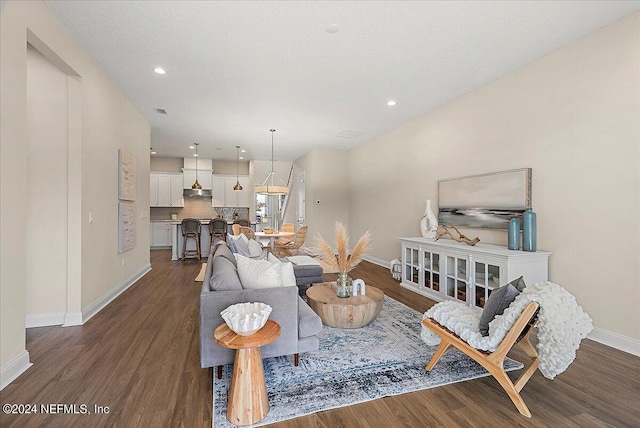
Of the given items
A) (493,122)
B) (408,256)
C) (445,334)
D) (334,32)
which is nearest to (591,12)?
(493,122)

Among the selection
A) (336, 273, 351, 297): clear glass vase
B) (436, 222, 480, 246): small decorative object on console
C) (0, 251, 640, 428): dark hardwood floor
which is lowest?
(0, 251, 640, 428): dark hardwood floor

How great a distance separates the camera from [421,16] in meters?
2.57

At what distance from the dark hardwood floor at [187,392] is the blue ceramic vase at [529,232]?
38.7 inches

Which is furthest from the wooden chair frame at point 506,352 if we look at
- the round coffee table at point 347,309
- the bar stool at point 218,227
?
the bar stool at point 218,227

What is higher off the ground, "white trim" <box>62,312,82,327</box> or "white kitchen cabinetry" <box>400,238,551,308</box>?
"white kitchen cabinetry" <box>400,238,551,308</box>

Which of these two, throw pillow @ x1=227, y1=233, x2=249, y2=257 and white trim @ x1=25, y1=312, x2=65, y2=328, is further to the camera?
throw pillow @ x1=227, y1=233, x2=249, y2=257

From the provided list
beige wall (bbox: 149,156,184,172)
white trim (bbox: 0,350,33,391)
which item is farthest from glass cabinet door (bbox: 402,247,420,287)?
beige wall (bbox: 149,156,184,172)

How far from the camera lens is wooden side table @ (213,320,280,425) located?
1.63 metres

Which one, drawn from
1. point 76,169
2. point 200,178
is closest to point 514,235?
point 76,169

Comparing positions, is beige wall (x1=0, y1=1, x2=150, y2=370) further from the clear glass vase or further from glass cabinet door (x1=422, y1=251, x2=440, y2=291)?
glass cabinet door (x1=422, y1=251, x2=440, y2=291)

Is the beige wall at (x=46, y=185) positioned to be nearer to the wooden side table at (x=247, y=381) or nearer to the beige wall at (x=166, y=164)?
the wooden side table at (x=247, y=381)

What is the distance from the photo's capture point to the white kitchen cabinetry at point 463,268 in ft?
10.2

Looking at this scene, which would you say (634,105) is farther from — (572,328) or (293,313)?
(293,313)

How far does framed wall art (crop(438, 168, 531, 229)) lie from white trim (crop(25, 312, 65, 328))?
→ 5.03 meters
